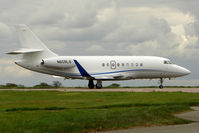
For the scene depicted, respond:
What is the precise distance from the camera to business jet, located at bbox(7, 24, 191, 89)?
46.2 m

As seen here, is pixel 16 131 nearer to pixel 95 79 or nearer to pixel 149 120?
pixel 149 120

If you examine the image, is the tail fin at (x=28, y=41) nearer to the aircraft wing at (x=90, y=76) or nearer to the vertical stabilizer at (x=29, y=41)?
the vertical stabilizer at (x=29, y=41)

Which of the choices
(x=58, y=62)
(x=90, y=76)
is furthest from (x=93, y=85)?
(x=58, y=62)

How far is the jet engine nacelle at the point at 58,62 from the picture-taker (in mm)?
45688

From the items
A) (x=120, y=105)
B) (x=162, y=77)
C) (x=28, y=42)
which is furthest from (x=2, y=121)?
(x=162, y=77)

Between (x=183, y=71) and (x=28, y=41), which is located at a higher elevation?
(x=28, y=41)

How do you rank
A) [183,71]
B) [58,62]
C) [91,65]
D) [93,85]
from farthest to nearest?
1. [183,71]
2. [93,85]
3. [91,65]
4. [58,62]

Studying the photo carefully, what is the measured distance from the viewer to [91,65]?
157ft

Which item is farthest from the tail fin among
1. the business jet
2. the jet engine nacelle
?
the jet engine nacelle

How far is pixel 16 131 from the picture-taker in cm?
1309

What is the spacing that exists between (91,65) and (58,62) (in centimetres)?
419

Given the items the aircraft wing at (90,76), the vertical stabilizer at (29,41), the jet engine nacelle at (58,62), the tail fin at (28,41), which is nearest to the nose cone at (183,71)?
the aircraft wing at (90,76)

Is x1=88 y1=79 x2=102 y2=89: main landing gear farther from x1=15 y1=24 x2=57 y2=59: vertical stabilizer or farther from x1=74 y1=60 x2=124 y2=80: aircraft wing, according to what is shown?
x1=15 y1=24 x2=57 y2=59: vertical stabilizer

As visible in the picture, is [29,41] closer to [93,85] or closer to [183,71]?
Answer: [93,85]
